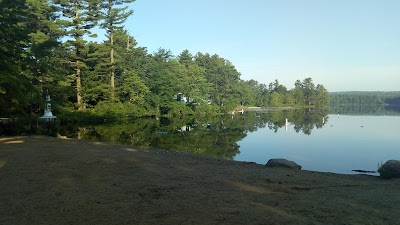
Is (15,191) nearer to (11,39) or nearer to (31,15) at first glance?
(11,39)

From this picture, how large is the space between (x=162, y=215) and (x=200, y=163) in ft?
16.4

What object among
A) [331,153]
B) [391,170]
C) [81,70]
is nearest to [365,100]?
[81,70]

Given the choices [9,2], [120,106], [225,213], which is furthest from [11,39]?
[120,106]

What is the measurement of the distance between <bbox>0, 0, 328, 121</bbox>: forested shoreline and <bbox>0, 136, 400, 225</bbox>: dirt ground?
25.9ft

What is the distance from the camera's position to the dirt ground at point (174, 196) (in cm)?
448

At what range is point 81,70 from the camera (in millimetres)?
35781

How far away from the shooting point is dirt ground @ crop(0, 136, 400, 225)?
14.7 feet

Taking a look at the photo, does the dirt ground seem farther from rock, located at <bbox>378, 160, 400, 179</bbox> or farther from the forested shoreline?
the forested shoreline

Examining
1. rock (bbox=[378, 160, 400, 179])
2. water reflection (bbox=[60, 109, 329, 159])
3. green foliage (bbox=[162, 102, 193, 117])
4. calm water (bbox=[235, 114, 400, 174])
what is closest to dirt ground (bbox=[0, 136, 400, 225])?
rock (bbox=[378, 160, 400, 179])

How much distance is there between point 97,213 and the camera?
15.1 feet

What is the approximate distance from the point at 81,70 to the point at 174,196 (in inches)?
1309

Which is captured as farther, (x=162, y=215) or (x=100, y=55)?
(x=100, y=55)

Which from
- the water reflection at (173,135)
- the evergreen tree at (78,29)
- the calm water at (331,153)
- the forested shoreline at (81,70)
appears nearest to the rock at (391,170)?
the calm water at (331,153)

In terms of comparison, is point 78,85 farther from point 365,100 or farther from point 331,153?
point 365,100
